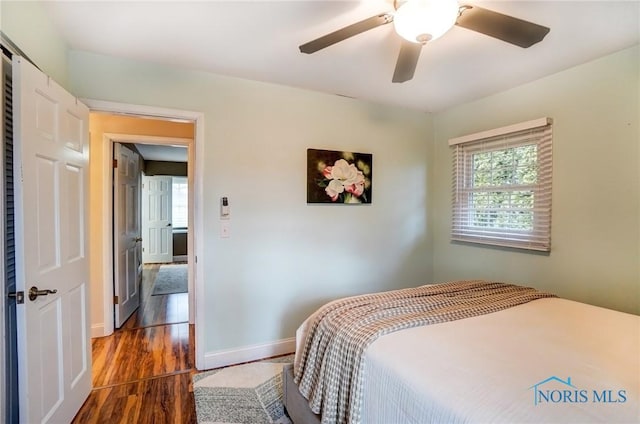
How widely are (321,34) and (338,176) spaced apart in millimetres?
1320

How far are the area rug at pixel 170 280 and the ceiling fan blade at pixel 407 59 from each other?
4.42 meters

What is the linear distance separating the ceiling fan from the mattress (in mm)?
1327

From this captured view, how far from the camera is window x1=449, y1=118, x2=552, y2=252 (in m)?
2.55

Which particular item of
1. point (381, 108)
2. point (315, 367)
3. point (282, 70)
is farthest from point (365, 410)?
point (381, 108)

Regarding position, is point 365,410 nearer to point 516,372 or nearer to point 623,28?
point 516,372

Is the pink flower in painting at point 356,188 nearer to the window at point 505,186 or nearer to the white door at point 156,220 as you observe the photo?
the window at point 505,186

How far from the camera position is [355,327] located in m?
1.47

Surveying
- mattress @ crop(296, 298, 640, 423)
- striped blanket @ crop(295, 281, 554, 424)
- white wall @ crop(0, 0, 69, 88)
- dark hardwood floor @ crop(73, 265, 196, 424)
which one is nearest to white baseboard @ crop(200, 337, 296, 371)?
dark hardwood floor @ crop(73, 265, 196, 424)

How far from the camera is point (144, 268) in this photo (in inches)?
259

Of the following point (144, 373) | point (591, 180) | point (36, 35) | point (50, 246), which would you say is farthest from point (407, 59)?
point (144, 373)

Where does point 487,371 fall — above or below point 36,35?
below

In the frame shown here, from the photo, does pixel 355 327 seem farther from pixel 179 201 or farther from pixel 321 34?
pixel 179 201

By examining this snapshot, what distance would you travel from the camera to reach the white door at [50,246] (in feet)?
4.51

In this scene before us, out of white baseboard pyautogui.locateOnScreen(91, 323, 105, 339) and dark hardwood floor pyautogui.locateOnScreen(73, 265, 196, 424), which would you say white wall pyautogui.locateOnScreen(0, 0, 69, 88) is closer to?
dark hardwood floor pyautogui.locateOnScreen(73, 265, 196, 424)
